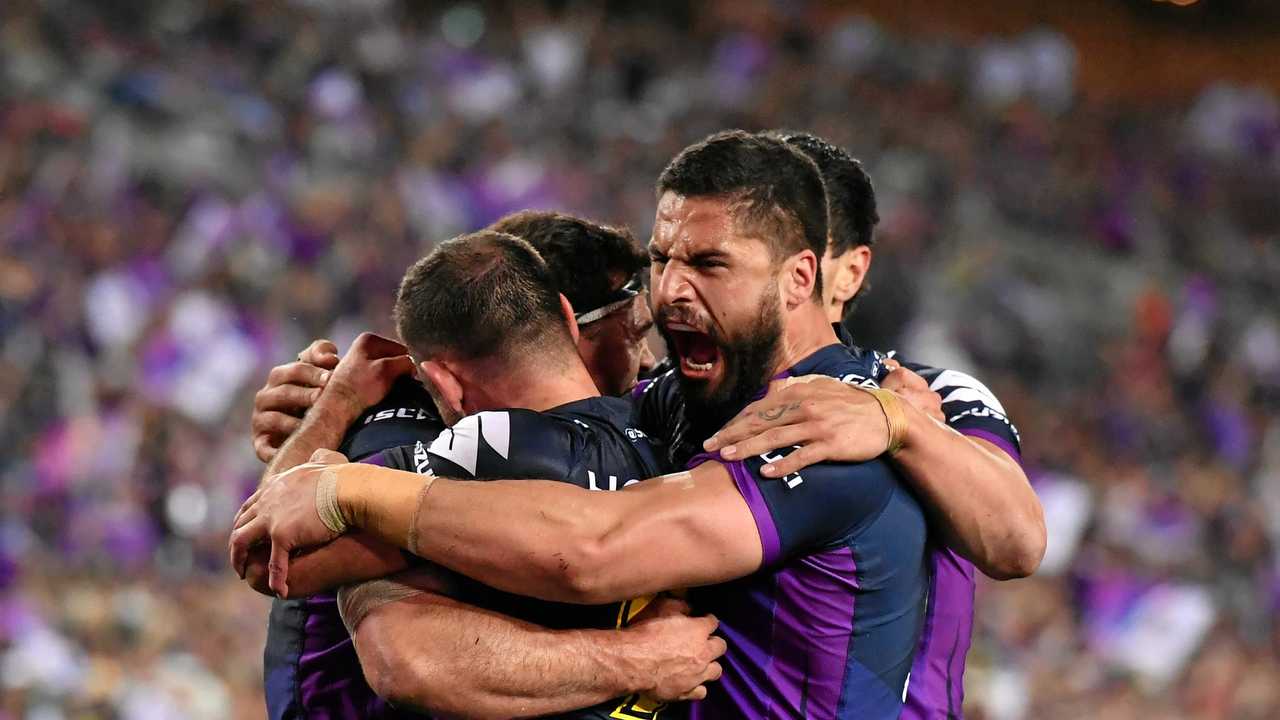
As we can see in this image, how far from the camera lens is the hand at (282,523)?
8.53 ft

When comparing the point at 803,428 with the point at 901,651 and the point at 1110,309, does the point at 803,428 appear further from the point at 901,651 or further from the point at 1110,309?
the point at 1110,309

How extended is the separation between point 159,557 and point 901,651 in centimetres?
534

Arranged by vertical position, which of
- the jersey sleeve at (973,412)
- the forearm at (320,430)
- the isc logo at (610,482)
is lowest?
the jersey sleeve at (973,412)

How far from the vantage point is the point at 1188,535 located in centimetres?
964

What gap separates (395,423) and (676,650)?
0.75 metres

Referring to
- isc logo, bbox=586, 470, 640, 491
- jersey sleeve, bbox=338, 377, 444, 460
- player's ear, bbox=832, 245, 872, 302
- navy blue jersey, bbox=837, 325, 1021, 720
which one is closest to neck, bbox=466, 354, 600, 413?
isc logo, bbox=586, 470, 640, 491

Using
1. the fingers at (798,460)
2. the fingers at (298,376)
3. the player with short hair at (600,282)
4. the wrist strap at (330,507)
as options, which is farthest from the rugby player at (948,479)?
the fingers at (298,376)

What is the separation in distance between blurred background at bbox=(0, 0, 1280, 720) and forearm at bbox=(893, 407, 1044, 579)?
11.2 ft

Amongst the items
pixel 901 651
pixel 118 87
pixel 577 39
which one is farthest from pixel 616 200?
pixel 901 651

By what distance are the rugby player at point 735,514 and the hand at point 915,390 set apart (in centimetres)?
6

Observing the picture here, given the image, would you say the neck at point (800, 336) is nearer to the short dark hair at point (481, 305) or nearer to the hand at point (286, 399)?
the short dark hair at point (481, 305)

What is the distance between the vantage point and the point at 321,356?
11.0 feet

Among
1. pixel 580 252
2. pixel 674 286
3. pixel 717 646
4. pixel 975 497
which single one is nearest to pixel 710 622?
pixel 717 646

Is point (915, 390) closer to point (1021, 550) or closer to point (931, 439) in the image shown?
point (931, 439)
